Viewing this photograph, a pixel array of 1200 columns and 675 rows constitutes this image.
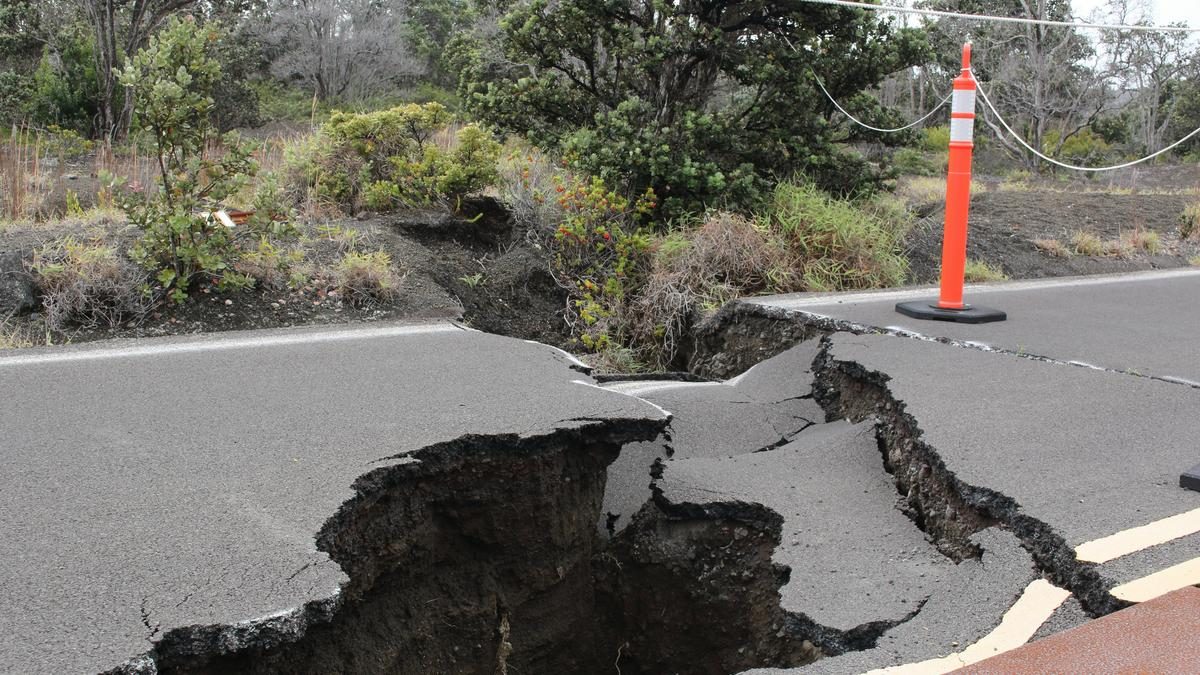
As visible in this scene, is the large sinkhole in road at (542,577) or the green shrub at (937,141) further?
the green shrub at (937,141)

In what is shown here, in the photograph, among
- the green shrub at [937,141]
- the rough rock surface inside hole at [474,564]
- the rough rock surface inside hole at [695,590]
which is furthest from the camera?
the green shrub at [937,141]

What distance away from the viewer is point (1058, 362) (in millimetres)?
5531

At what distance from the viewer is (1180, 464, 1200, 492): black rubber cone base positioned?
3.60 meters

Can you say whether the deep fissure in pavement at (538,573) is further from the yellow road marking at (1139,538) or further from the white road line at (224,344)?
the white road line at (224,344)

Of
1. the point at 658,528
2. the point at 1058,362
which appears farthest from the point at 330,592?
the point at 1058,362

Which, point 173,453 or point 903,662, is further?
point 173,453

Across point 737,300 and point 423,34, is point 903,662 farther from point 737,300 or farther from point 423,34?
point 423,34

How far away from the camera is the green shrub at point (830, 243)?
8.50 metres

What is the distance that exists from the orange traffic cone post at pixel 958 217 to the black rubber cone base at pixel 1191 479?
305 cm

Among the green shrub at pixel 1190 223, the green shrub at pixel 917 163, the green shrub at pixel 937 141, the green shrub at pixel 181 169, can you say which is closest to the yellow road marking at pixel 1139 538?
the green shrub at pixel 181 169

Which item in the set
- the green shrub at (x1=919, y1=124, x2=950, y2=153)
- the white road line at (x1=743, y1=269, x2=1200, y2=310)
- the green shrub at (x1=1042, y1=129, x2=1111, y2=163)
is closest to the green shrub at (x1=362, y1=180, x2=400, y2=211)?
the white road line at (x1=743, y1=269, x2=1200, y2=310)

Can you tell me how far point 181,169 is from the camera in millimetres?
6707

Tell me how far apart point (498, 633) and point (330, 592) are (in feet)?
5.00

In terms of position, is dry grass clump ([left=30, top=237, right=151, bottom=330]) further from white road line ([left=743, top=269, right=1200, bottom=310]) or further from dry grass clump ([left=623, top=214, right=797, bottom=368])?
white road line ([left=743, top=269, right=1200, bottom=310])
